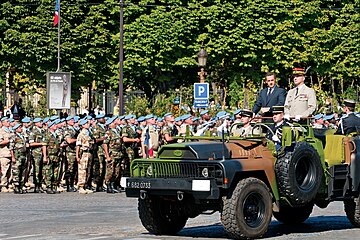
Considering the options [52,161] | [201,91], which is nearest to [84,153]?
[52,161]

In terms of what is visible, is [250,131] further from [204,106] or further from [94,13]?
[94,13]

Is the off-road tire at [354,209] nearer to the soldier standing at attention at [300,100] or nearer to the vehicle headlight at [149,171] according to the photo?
the soldier standing at attention at [300,100]

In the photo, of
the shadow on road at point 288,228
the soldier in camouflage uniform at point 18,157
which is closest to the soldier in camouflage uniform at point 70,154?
the soldier in camouflage uniform at point 18,157

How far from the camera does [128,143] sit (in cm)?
2658

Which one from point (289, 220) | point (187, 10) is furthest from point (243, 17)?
point (289, 220)

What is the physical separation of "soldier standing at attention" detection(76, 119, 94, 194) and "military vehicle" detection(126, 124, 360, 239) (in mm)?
9576

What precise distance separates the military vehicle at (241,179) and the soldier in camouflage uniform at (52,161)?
1000cm

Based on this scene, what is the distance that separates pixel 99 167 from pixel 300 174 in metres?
11.3

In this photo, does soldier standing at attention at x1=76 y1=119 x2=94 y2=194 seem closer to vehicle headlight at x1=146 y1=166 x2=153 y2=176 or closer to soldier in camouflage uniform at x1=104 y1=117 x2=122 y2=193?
soldier in camouflage uniform at x1=104 y1=117 x2=122 y2=193

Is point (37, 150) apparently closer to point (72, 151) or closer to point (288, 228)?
point (72, 151)

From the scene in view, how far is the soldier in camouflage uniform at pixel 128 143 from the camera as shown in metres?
26.4

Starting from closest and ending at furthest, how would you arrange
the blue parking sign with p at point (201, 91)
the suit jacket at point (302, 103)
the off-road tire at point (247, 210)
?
the off-road tire at point (247, 210) → the suit jacket at point (302, 103) → the blue parking sign with p at point (201, 91)

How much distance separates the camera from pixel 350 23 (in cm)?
5681

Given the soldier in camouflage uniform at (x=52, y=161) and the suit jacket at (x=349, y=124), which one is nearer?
the suit jacket at (x=349, y=124)
